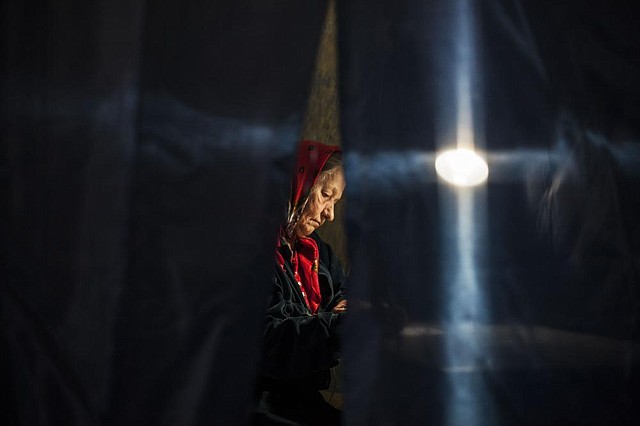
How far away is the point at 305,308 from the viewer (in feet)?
5.82

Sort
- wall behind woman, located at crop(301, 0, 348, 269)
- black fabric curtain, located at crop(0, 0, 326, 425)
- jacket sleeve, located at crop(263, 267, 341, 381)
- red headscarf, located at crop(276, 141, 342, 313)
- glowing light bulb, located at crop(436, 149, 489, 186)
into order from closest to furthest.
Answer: black fabric curtain, located at crop(0, 0, 326, 425) < glowing light bulb, located at crop(436, 149, 489, 186) < jacket sleeve, located at crop(263, 267, 341, 381) < red headscarf, located at crop(276, 141, 342, 313) < wall behind woman, located at crop(301, 0, 348, 269)

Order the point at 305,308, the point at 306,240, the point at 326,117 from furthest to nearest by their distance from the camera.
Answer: the point at 326,117 < the point at 306,240 < the point at 305,308

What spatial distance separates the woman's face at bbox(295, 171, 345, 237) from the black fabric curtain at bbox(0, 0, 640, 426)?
0.93 meters

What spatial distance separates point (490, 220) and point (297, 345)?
2.28ft

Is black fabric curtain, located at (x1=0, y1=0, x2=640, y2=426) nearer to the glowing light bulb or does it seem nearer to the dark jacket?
the glowing light bulb

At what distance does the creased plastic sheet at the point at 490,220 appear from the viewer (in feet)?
3.33

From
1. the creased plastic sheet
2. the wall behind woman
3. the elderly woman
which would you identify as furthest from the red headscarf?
the creased plastic sheet

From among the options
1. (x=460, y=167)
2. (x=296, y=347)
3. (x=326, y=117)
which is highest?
(x=326, y=117)

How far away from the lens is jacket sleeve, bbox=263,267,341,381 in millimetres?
1567

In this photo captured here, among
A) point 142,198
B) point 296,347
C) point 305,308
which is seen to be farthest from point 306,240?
point 142,198

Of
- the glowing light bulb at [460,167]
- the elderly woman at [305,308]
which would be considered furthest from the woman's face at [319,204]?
the glowing light bulb at [460,167]

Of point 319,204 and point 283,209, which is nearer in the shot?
point 283,209

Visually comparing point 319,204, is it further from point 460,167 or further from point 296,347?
point 460,167

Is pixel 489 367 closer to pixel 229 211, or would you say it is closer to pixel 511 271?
pixel 511 271
